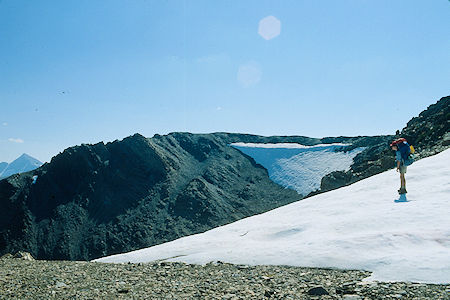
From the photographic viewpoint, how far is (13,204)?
52.3 metres

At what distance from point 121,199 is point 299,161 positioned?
4771 centimetres

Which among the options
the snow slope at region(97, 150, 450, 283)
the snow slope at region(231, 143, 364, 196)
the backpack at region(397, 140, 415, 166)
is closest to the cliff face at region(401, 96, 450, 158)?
the snow slope at region(97, 150, 450, 283)

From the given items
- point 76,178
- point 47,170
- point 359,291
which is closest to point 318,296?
point 359,291

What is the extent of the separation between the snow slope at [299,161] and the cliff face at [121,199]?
16.2 ft

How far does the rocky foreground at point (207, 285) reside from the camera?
17.8 feet

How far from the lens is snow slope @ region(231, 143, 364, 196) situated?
66.5 metres

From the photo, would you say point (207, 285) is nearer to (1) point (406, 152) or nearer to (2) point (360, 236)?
(2) point (360, 236)

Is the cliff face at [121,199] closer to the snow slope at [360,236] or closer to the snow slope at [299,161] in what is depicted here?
the snow slope at [299,161]

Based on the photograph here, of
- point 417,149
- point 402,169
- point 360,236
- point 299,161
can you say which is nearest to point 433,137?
point 417,149

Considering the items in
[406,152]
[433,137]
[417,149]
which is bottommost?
[406,152]

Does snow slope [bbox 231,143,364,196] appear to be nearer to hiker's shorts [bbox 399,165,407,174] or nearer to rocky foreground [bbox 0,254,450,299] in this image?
hiker's shorts [bbox 399,165,407,174]

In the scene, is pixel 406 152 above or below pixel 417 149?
below

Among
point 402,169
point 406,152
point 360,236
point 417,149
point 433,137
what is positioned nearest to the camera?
→ point 360,236

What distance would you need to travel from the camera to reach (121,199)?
176ft
